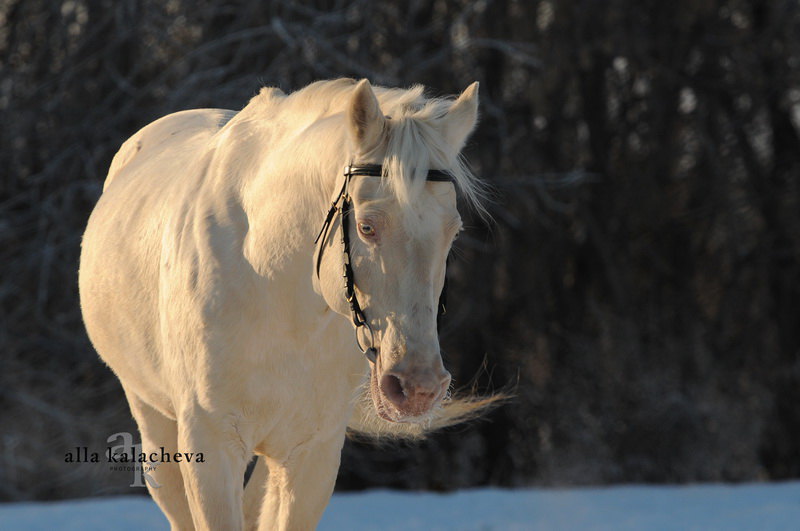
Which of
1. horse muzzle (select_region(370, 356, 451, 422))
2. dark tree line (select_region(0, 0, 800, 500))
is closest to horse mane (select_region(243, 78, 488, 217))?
horse muzzle (select_region(370, 356, 451, 422))

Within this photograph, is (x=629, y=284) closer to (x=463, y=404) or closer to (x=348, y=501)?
(x=348, y=501)

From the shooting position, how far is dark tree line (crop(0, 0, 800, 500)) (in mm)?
7602

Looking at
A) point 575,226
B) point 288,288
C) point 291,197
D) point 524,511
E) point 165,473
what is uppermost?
point 291,197

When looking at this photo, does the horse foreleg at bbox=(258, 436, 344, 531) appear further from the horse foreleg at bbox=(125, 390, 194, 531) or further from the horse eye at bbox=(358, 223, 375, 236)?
the horse eye at bbox=(358, 223, 375, 236)

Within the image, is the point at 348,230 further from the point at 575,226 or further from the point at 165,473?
the point at 575,226

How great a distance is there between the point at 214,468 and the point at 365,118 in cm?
102

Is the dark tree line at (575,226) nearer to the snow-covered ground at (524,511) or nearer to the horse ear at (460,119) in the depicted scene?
the snow-covered ground at (524,511)

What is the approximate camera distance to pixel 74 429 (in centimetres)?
745

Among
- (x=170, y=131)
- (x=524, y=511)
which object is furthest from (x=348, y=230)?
(x=524, y=511)

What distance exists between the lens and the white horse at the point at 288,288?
2.15 meters

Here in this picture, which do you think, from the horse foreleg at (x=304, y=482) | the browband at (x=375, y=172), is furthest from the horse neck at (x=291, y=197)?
the horse foreleg at (x=304, y=482)

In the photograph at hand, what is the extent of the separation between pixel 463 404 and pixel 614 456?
5.31 m

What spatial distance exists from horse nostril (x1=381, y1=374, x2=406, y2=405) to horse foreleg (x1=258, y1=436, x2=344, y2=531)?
0.76m

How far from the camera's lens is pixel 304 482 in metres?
2.86
